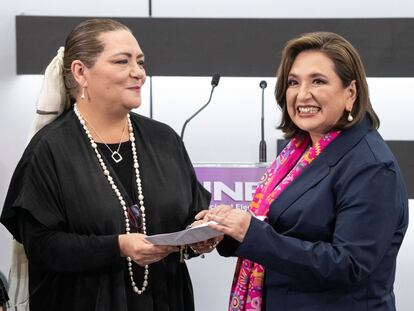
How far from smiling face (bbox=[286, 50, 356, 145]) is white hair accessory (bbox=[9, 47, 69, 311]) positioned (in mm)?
725

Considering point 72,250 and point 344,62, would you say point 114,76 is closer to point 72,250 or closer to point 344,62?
point 72,250

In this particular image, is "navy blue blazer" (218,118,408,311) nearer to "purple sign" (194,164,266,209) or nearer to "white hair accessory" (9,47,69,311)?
"white hair accessory" (9,47,69,311)

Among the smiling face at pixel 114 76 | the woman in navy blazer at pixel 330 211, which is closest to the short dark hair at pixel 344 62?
the woman in navy blazer at pixel 330 211

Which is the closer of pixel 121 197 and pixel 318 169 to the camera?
pixel 318 169

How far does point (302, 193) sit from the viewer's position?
1.93 m

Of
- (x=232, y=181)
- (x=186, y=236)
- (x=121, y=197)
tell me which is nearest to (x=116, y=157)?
(x=121, y=197)

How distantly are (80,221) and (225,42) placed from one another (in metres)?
2.90

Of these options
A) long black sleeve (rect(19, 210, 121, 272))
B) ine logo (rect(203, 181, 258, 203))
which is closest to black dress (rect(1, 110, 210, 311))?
long black sleeve (rect(19, 210, 121, 272))

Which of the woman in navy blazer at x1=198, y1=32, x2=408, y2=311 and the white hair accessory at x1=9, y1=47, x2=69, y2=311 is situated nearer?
the woman in navy blazer at x1=198, y1=32, x2=408, y2=311

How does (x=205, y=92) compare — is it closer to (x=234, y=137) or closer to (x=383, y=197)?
(x=234, y=137)

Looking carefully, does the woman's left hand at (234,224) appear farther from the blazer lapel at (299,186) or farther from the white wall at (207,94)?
the white wall at (207,94)

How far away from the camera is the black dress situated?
2.05 m

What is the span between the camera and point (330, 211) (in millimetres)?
1866
